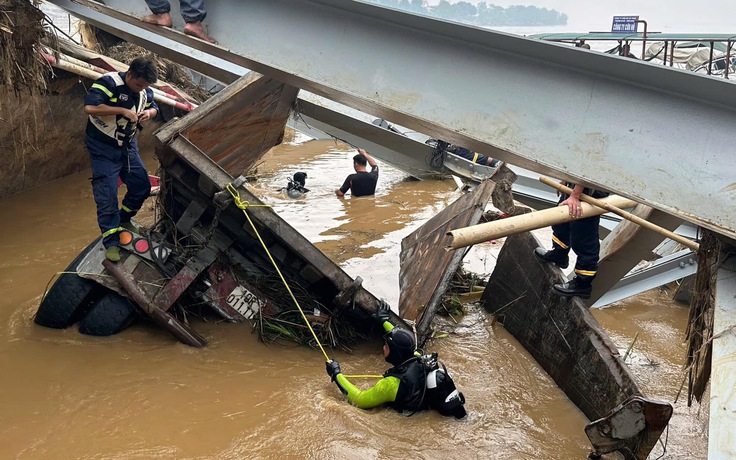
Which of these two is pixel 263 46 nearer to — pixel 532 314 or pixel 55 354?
pixel 55 354

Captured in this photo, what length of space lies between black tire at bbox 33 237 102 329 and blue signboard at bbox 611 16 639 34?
27.1ft

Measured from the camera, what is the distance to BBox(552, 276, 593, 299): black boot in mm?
4832

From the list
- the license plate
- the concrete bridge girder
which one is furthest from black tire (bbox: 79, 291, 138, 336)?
the concrete bridge girder

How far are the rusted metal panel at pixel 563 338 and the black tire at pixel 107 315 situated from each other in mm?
3345

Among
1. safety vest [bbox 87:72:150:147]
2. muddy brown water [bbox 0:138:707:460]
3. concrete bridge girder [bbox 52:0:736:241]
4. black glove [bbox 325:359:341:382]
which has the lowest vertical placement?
muddy brown water [bbox 0:138:707:460]

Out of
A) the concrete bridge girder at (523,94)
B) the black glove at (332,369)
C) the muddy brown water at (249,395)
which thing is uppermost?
the concrete bridge girder at (523,94)

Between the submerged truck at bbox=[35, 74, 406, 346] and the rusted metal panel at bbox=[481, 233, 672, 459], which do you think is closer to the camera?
the rusted metal panel at bbox=[481, 233, 672, 459]

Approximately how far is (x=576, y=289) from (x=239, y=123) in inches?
127

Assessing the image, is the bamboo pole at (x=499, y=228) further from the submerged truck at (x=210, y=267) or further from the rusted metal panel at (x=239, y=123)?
the rusted metal panel at (x=239, y=123)

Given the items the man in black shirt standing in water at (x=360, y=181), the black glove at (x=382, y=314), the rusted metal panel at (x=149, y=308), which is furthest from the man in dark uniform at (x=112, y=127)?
the man in black shirt standing in water at (x=360, y=181)

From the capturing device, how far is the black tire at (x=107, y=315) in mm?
4871

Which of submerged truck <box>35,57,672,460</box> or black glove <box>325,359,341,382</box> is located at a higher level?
submerged truck <box>35,57,672,460</box>

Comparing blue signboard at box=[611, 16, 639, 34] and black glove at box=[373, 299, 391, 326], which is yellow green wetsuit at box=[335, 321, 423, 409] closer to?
black glove at box=[373, 299, 391, 326]

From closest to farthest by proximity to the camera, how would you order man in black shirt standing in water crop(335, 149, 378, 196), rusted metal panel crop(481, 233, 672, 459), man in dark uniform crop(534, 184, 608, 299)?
rusted metal panel crop(481, 233, 672, 459) → man in dark uniform crop(534, 184, 608, 299) → man in black shirt standing in water crop(335, 149, 378, 196)
